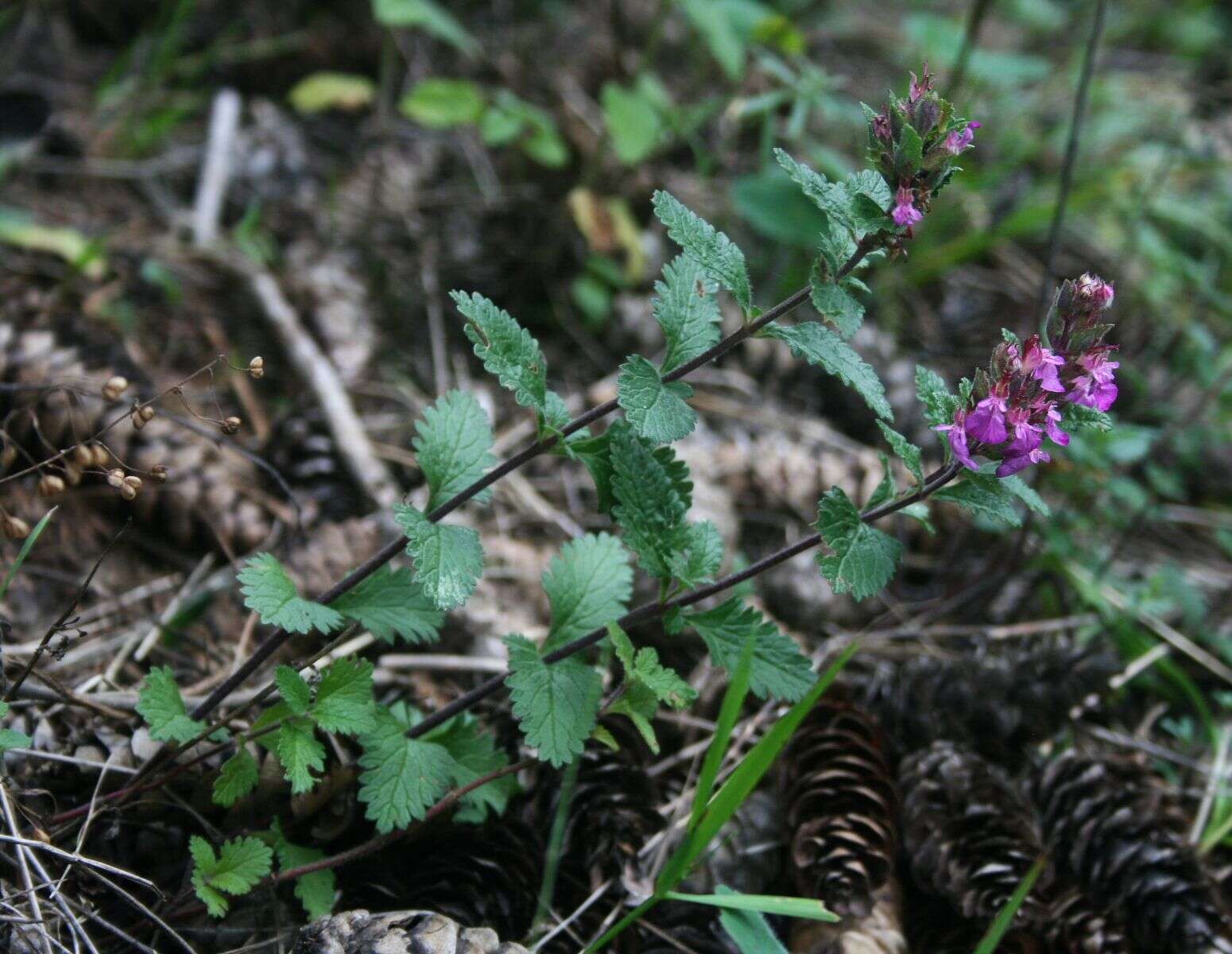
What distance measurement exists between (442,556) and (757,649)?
50 centimetres

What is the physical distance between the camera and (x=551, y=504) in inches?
97.4

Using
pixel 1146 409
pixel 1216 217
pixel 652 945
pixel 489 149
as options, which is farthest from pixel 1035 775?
pixel 1216 217

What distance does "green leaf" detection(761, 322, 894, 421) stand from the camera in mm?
1340

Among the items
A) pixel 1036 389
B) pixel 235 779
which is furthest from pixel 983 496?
pixel 235 779

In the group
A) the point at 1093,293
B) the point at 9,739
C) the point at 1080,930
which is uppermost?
the point at 1093,293

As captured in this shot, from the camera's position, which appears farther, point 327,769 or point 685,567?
point 327,769

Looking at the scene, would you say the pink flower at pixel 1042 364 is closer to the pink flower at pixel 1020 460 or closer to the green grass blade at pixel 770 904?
the pink flower at pixel 1020 460

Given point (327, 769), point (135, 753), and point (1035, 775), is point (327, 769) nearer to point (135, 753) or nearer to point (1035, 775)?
point (135, 753)

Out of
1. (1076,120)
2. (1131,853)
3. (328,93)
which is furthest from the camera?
(328,93)

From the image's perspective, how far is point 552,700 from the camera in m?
1.40

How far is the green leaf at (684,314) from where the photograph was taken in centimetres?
142

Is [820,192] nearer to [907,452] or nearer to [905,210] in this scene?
[905,210]

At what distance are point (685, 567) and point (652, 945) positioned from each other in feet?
2.13

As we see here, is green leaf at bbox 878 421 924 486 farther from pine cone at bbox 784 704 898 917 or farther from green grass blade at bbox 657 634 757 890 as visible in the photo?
pine cone at bbox 784 704 898 917
